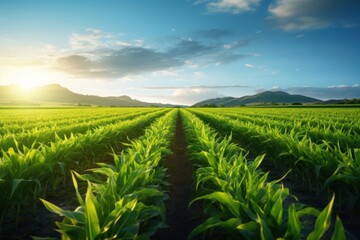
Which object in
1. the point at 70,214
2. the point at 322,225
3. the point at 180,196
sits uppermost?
the point at 322,225

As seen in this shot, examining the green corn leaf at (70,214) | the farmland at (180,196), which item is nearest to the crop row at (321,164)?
the farmland at (180,196)

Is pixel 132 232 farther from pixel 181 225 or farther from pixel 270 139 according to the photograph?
pixel 270 139

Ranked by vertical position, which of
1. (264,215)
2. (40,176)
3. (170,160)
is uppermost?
(264,215)

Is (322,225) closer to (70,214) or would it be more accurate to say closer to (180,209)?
(70,214)

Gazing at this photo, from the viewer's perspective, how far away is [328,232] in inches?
166

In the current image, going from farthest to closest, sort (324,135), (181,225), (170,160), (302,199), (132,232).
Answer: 1. (170,160)
2. (324,135)
3. (302,199)
4. (181,225)
5. (132,232)

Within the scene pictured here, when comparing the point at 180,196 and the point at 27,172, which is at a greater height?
the point at 27,172

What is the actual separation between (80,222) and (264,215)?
1.51 metres

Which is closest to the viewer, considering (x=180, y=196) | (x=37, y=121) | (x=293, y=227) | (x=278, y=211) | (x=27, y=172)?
(x=293, y=227)

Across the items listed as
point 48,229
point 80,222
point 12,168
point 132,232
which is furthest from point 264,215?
point 12,168

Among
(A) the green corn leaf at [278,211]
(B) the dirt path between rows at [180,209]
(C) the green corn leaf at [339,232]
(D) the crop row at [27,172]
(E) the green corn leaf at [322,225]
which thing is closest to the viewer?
(C) the green corn leaf at [339,232]

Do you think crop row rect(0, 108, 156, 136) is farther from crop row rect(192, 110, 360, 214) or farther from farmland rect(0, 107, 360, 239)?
crop row rect(192, 110, 360, 214)

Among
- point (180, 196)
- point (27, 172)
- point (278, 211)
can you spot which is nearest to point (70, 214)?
point (278, 211)

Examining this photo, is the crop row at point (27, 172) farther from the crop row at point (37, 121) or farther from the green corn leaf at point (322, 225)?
the crop row at point (37, 121)
